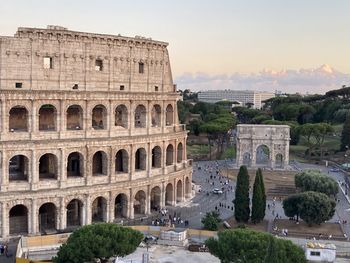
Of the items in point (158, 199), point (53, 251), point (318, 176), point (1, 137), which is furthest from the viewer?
point (318, 176)

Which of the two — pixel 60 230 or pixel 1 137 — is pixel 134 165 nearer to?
pixel 60 230

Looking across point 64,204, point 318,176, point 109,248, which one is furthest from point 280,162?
point 109,248

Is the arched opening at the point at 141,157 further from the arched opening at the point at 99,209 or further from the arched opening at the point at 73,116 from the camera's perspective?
the arched opening at the point at 73,116

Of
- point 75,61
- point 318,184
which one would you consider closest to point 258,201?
point 318,184

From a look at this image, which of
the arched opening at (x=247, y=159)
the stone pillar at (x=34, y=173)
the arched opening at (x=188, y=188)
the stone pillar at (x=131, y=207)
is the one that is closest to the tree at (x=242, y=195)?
the stone pillar at (x=131, y=207)

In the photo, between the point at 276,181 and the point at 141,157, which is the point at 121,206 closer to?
the point at 141,157

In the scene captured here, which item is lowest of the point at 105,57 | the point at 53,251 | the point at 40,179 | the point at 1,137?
the point at 53,251

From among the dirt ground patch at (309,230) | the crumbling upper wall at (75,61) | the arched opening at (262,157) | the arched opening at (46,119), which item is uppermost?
the crumbling upper wall at (75,61)
